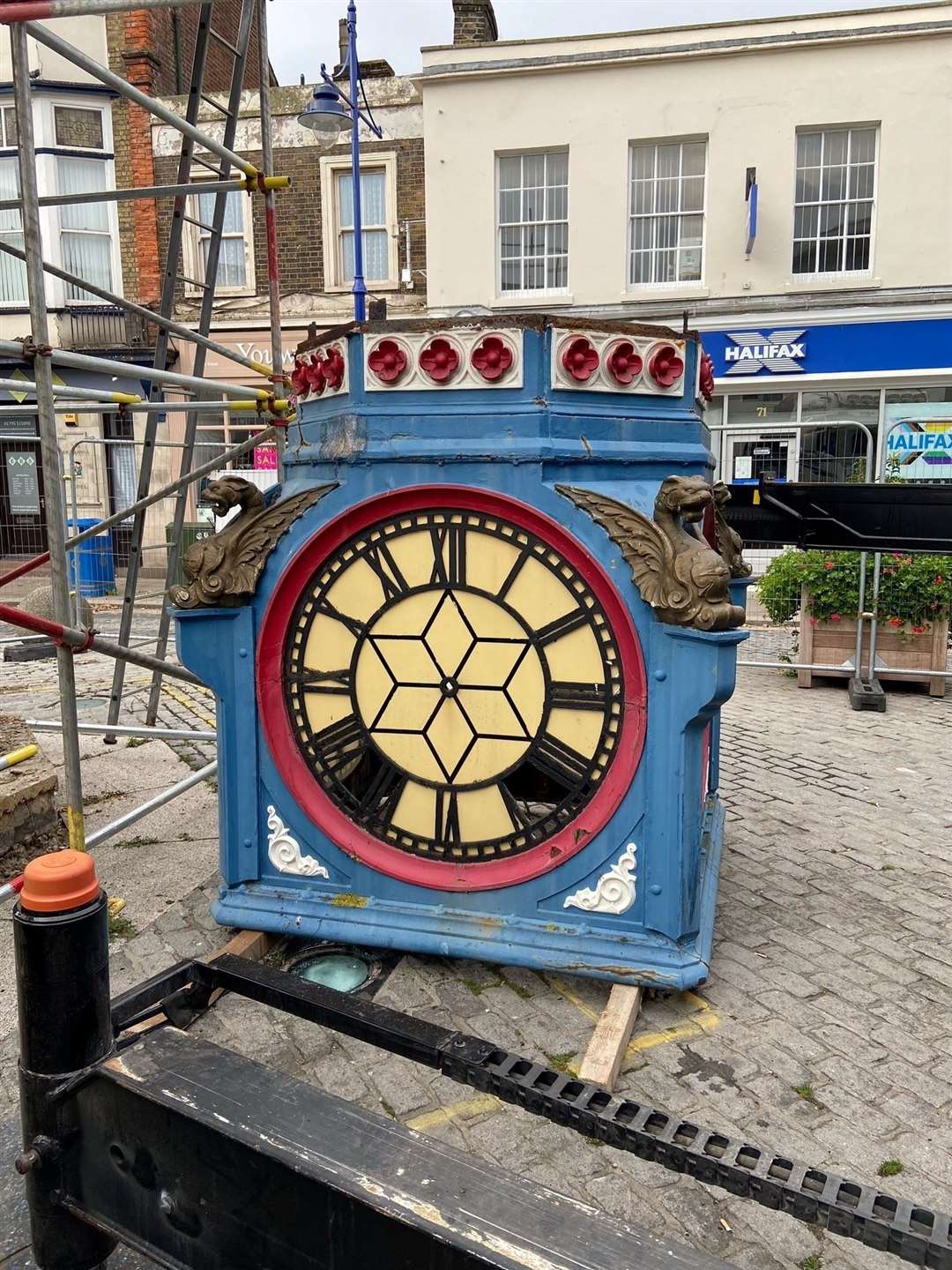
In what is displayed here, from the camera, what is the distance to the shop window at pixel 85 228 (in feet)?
47.6

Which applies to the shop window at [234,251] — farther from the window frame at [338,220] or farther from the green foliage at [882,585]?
the green foliage at [882,585]

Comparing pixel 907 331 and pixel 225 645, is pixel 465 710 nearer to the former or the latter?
pixel 225 645

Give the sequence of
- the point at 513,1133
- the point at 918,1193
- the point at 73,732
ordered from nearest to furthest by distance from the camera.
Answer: the point at 918,1193
the point at 513,1133
the point at 73,732

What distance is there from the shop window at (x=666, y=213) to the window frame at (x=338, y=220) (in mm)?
3520

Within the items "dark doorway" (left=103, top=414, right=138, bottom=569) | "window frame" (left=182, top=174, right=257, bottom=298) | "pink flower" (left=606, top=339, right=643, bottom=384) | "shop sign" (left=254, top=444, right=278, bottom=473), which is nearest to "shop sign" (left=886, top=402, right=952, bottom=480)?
"shop sign" (left=254, top=444, right=278, bottom=473)

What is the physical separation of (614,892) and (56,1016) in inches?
62.4

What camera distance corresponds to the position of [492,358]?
2688 millimetres

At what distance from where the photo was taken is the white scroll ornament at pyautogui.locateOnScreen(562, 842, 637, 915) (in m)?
2.70

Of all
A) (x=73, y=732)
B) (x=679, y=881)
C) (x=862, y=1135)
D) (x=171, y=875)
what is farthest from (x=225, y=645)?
(x=862, y=1135)

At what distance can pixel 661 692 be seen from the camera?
8.64ft

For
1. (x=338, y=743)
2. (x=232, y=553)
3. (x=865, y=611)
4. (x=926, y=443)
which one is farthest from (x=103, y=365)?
(x=926, y=443)

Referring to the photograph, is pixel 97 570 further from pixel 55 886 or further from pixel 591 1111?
pixel 591 1111

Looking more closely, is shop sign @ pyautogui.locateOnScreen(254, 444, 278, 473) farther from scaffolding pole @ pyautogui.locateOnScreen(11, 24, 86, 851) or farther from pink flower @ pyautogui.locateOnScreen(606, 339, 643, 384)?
pink flower @ pyautogui.locateOnScreen(606, 339, 643, 384)

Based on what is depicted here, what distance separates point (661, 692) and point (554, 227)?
11924 mm
